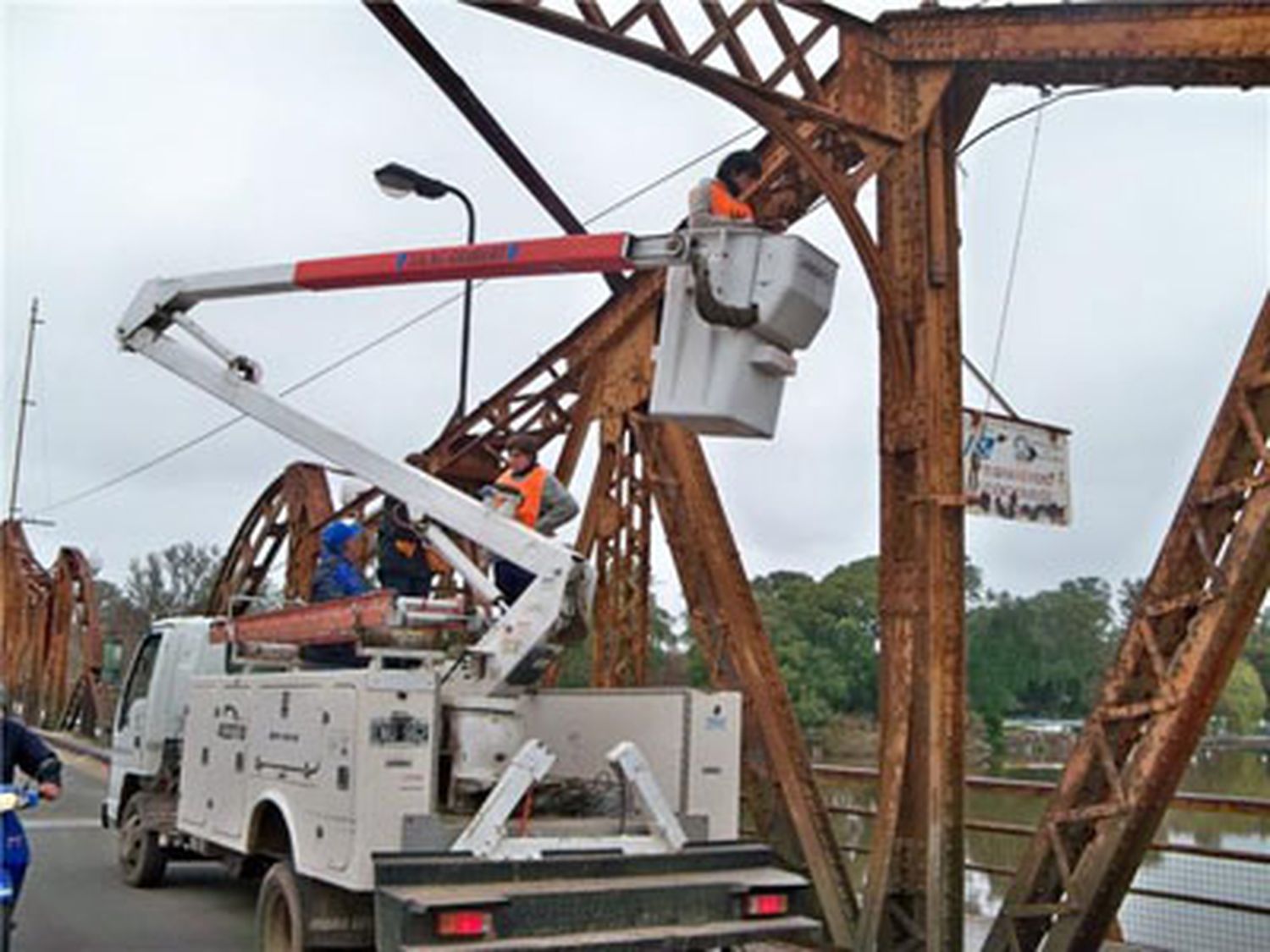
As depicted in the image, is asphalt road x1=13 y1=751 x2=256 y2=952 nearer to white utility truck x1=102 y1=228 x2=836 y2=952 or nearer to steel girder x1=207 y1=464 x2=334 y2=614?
white utility truck x1=102 y1=228 x2=836 y2=952

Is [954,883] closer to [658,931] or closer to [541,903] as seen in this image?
[658,931]

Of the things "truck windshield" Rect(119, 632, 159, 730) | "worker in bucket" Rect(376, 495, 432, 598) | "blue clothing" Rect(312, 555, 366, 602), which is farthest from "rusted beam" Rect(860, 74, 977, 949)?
"truck windshield" Rect(119, 632, 159, 730)

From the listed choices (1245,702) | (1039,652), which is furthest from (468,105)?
(1039,652)

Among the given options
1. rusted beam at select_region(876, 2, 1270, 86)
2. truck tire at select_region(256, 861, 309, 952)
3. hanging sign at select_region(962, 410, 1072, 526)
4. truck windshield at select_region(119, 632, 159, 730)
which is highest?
rusted beam at select_region(876, 2, 1270, 86)

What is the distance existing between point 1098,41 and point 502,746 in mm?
5643

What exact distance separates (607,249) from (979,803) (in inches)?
343

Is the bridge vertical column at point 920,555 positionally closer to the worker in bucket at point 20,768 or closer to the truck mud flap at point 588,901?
the truck mud flap at point 588,901

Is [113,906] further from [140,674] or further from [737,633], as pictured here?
[737,633]

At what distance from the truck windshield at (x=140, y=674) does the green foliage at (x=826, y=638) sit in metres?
27.6

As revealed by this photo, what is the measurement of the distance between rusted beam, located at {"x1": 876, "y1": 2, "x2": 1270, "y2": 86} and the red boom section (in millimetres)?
2949

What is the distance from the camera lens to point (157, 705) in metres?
12.1

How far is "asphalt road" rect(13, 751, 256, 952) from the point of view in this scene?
9688 millimetres

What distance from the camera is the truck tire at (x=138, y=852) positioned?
11.9 meters

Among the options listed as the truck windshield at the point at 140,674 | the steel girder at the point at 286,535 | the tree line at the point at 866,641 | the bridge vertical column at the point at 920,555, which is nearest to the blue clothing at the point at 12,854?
the bridge vertical column at the point at 920,555
